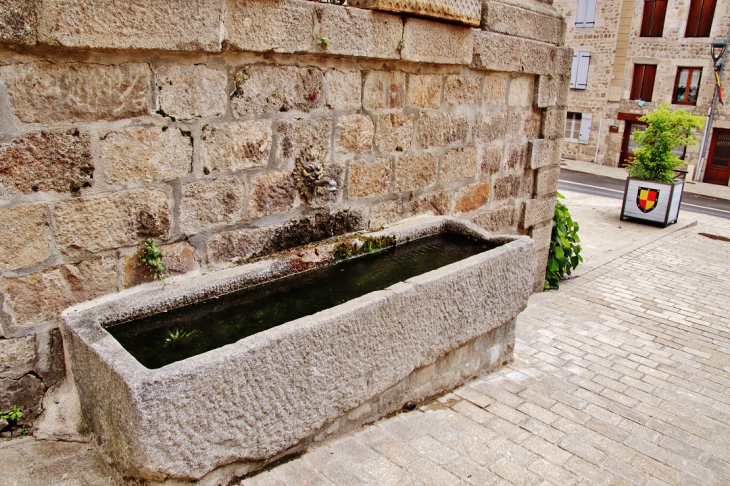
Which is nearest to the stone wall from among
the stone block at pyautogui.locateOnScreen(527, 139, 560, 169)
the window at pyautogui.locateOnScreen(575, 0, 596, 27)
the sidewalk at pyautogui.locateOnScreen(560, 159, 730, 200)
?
the stone block at pyautogui.locateOnScreen(527, 139, 560, 169)

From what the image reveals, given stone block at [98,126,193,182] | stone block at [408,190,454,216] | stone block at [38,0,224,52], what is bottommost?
stone block at [408,190,454,216]

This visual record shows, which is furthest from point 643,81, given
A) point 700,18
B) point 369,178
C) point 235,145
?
point 235,145

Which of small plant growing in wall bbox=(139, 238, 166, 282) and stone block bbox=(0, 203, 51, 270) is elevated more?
stone block bbox=(0, 203, 51, 270)

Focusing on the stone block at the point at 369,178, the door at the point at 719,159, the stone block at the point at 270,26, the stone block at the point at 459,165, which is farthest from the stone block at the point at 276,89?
the door at the point at 719,159

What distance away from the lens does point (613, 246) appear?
7398 mm

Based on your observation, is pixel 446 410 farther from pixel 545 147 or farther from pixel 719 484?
pixel 545 147

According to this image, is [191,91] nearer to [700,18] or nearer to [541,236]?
[541,236]

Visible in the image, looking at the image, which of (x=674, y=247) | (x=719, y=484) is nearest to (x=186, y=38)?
(x=719, y=484)

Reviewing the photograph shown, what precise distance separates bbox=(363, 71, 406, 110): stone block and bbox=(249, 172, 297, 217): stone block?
698mm

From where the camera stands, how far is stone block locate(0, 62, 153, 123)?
192 cm

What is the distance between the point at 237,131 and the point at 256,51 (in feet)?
1.25

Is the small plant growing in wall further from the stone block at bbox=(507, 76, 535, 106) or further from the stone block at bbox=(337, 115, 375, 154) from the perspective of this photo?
the stone block at bbox=(507, 76, 535, 106)

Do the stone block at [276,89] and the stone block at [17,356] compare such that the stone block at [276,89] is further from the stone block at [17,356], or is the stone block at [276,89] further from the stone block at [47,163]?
the stone block at [17,356]

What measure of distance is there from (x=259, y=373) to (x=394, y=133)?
1916 millimetres
